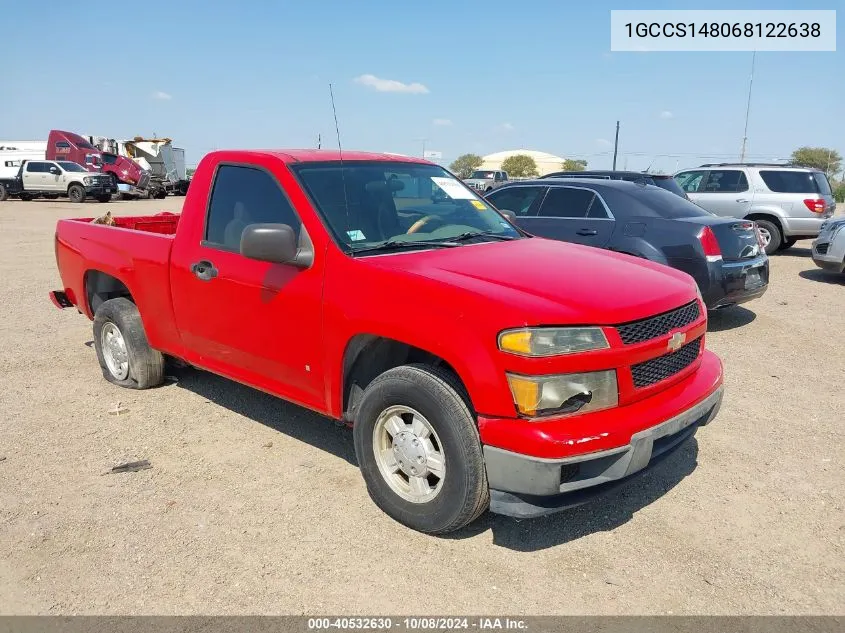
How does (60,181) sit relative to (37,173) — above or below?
below

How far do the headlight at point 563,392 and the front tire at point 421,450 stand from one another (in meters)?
0.29

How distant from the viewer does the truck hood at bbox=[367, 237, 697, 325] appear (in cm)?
296

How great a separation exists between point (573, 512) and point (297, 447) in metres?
1.79

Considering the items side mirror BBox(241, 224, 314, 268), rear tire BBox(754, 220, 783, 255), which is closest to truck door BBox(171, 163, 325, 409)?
side mirror BBox(241, 224, 314, 268)

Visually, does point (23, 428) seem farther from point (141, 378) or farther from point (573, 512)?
point (573, 512)

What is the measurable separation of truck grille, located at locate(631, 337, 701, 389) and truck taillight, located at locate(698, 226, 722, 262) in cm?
372

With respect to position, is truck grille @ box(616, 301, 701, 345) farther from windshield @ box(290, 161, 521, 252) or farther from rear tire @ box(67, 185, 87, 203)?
rear tire @ box(67, 185, 87, 203)

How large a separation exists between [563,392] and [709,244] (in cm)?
488

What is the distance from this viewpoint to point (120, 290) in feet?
17.8

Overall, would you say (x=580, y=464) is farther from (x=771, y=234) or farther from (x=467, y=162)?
(x=467, y=162)

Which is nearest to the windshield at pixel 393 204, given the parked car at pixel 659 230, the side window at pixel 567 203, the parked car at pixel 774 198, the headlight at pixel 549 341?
the headlight at pixel 549 341

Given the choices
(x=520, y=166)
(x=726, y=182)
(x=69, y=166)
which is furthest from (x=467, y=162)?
(x=726, y=182)

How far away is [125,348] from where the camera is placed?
17.1ft

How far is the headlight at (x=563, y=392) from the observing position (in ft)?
9.33
